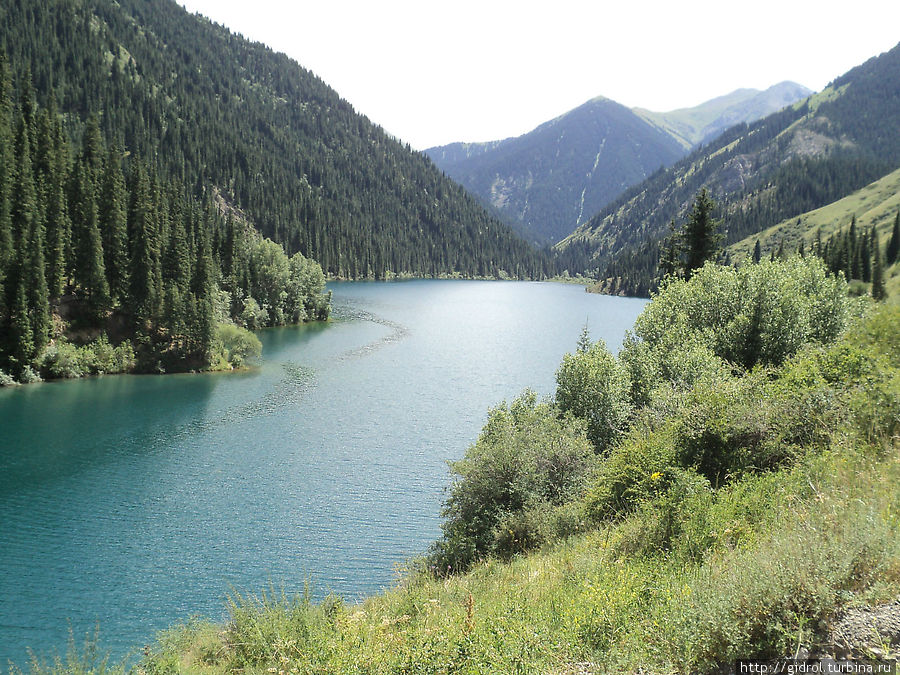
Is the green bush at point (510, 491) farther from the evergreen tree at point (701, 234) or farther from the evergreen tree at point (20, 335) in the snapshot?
the evergreen tree at point (20, 335)

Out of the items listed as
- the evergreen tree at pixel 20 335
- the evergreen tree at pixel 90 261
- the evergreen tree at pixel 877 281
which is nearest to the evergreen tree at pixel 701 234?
the evergreen tree at pixel 877 281

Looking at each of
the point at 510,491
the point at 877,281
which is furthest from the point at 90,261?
the point at 877,281

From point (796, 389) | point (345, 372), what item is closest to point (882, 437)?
point (796, 389)

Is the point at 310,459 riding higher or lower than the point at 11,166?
lower

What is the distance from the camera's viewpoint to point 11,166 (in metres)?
51.4

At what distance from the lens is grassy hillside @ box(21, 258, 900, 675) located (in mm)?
6398

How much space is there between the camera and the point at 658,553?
10.8m

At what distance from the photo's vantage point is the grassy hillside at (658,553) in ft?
21.0

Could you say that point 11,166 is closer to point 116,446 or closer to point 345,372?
point 116,446

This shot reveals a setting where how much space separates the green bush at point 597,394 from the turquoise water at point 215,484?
9916 mm

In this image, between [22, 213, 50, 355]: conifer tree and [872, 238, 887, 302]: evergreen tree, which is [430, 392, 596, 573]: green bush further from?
[872, 238, 887, 302]: evergreen tree

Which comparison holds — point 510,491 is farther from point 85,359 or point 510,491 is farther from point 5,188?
point 5,188

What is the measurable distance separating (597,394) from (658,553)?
60.9 feet

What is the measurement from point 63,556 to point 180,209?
216ft
